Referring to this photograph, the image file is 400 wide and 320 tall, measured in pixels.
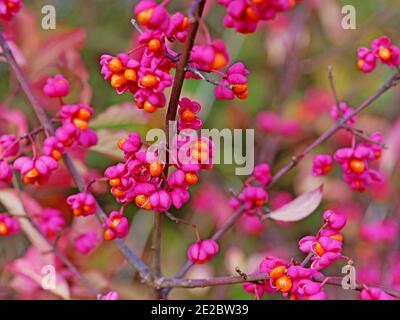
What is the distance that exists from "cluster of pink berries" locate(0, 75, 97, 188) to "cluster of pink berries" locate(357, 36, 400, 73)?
44cm

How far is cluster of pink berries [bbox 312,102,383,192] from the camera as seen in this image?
999mm

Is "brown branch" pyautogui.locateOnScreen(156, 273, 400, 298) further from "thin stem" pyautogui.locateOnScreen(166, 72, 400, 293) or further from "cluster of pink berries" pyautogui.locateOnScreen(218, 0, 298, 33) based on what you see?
"cluster of pink berries" pyautogui.locateOnScreen(218, 0, 298, 33)

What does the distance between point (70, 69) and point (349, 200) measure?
1069mm

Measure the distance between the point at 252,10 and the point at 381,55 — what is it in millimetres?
391

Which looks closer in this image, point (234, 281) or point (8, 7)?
point (234, 281)

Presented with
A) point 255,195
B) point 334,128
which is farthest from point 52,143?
point 334,128

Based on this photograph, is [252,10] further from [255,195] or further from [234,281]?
[255,195]

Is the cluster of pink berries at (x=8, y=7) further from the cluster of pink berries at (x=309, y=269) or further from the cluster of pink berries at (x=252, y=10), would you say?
the cluster of pink berries at (x=309, y=269)

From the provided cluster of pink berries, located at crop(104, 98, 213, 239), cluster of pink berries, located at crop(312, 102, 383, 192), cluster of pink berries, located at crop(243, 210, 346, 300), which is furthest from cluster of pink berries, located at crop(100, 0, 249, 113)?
cluster of pink berries, located at crop(312, 102, 383, 192)

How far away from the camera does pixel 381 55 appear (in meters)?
0.95

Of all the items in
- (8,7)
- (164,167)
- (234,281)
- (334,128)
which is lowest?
(234,281)

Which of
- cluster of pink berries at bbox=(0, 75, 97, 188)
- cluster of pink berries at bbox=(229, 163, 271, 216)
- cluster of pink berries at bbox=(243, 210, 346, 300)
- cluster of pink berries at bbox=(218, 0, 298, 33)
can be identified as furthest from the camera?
cluster of pink berries at bbox=(229, 163, 271, 216)

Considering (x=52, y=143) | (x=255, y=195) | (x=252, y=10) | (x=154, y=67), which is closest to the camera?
(x=252, y=10)

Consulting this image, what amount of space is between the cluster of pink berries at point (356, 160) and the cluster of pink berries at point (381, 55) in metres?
0.08
